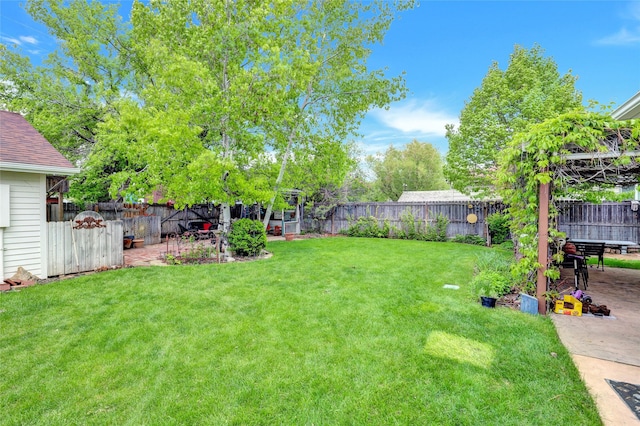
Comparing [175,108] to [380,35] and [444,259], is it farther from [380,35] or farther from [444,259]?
[444,259]

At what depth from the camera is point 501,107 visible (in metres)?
12.5

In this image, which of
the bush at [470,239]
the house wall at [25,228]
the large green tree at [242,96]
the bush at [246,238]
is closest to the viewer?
the house wall at [25,228]

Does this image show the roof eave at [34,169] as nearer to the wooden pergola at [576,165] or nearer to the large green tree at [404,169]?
the wooden pergola at [576,165]

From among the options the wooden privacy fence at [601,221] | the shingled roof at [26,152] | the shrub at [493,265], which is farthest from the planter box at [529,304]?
the shingled roof at [26,152]

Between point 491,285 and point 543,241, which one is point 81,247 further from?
point 543,241

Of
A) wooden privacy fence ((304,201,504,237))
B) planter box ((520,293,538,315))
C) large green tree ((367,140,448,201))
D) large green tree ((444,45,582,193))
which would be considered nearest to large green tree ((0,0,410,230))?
large green tree ((444,45,582,193))

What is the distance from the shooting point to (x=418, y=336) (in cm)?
369

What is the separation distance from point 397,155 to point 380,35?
19.4 meters

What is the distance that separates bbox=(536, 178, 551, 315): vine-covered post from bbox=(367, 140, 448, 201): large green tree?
77.7 ft

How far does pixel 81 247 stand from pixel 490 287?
8576mm

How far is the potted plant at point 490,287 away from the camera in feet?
15.7

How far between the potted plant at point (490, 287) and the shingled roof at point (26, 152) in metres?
8.38

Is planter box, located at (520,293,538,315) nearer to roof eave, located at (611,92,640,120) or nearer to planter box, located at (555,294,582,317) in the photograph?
planter box, located at (555,294,582,317)

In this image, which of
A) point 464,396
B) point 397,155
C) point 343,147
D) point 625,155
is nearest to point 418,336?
point 464,396
